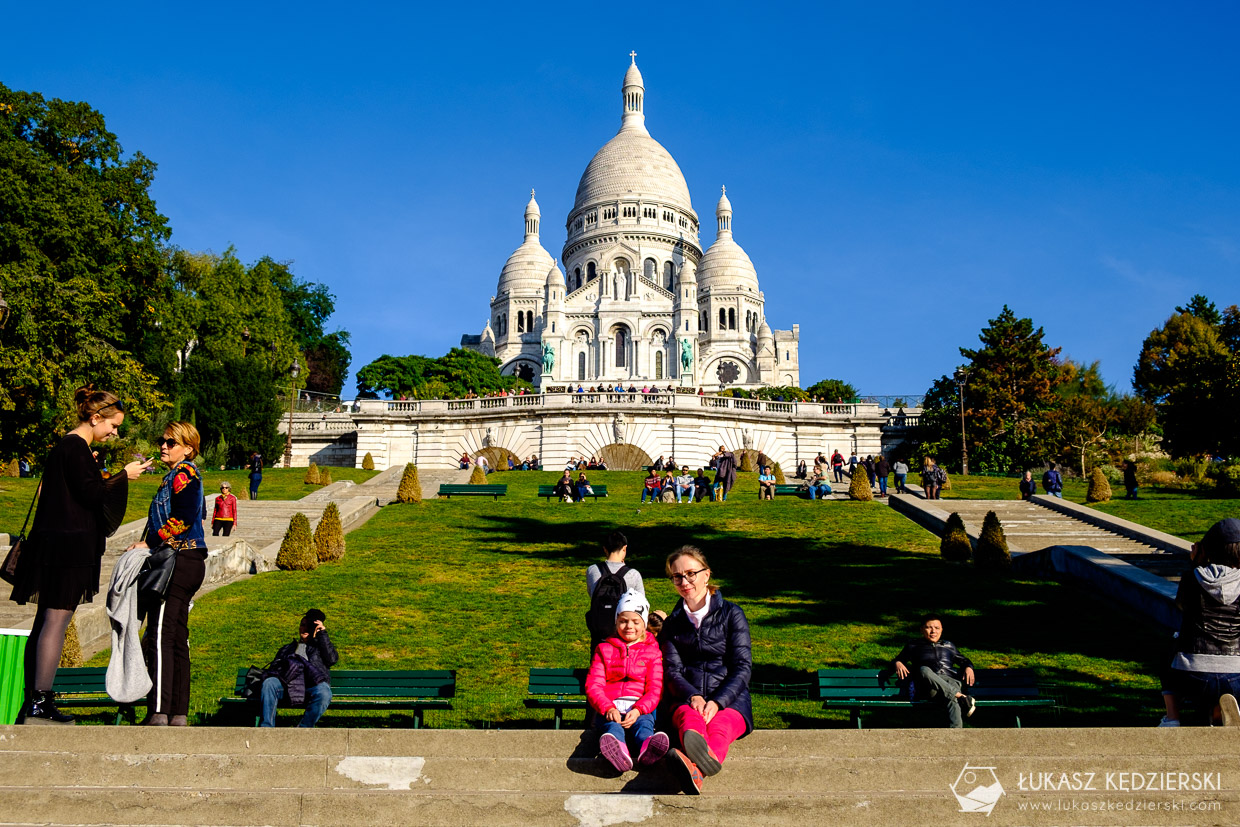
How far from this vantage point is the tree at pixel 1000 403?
41.0 m

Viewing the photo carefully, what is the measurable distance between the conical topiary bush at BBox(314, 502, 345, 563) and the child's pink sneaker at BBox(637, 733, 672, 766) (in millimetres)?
12807

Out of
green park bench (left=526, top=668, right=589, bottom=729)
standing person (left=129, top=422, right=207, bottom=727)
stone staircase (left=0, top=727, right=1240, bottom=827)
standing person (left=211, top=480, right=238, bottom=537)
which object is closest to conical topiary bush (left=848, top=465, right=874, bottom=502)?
standing person (left=211, top=480, right=238, bottom=537)

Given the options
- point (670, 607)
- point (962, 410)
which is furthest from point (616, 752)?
point (962, 410)

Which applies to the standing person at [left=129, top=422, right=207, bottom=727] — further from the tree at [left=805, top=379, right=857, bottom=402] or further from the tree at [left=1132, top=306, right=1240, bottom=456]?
the tree at [left=805, top=379, right=857, bottom=402]

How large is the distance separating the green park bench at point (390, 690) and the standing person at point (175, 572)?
1.22 meters

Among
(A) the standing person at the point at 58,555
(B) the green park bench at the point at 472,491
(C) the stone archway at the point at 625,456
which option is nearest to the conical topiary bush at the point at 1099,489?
(B) the green park bench at the point at 472,491

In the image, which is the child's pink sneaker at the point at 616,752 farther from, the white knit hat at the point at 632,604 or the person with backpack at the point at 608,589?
the person with backpack at the point at 608,589

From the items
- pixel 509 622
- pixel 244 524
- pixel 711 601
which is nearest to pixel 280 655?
pixel 711 601

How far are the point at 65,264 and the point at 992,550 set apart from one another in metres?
24.2

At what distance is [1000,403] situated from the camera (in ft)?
138

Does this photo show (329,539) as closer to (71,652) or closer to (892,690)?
(71,652)

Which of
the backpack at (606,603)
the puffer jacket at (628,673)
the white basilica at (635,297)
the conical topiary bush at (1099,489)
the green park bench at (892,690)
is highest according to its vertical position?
the white basilica at (635,297)

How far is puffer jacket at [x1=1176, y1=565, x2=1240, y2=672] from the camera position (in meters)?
6.52

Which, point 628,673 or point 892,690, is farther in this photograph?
point 892,690
